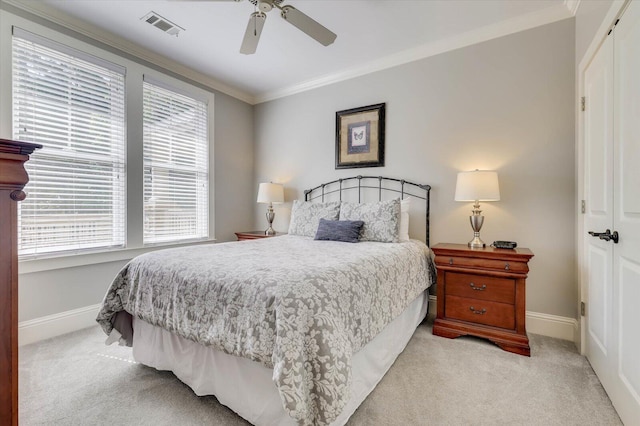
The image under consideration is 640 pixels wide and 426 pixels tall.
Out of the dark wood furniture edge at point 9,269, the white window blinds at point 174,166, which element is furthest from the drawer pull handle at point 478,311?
the white window blinds at point 174,166

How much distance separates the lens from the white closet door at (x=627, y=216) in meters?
1.40

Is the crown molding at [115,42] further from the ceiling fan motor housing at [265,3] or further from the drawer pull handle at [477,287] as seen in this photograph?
the drawer pull handle at [477,287]

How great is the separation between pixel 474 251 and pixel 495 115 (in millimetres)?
1369

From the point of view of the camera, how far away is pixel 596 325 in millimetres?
1927

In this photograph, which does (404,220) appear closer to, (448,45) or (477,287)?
(477,287)

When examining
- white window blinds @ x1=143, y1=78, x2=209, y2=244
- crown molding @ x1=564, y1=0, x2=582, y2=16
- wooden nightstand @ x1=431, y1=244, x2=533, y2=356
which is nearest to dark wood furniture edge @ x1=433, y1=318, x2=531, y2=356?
wooden nightstand @ x1=431, y1=244, x2=533, y2=356

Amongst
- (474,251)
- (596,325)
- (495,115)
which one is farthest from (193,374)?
(495,115)

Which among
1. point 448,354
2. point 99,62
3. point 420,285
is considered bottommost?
point 448,354

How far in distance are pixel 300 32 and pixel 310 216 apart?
185 cm

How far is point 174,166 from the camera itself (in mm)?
3529

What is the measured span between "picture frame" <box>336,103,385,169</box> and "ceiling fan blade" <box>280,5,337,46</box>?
4.31ft

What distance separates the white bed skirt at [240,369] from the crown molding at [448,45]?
271cm

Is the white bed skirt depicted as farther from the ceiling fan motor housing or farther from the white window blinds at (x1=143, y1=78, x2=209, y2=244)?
the ceiling fan motor housing

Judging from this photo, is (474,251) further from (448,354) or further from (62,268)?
(62,268)
